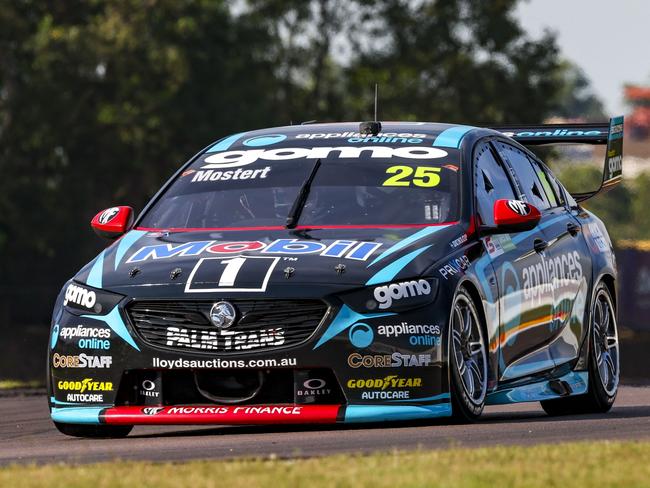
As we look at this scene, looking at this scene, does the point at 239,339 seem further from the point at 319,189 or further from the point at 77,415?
the point at 319,189

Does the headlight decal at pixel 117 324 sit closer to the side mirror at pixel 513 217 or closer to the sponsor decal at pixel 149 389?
the sponsor decal at pixel 149 389

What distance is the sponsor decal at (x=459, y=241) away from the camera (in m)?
9.65

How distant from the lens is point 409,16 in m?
56.5

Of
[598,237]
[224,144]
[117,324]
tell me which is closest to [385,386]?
[117,324]

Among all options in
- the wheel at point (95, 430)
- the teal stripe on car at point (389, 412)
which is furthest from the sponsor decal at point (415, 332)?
the wheel at point (95, 430)

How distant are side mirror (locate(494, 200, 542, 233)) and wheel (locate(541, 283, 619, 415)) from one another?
1.70 m

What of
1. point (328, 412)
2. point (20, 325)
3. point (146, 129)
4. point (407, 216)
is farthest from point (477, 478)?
point (146, 129)

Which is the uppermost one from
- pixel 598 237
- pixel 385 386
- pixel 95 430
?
pixel 385 386

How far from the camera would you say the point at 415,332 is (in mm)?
9078

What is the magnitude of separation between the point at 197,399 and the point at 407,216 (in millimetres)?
1601

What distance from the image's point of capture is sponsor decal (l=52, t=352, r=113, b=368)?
9375 mm

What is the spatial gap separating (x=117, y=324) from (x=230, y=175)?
1.64 metres

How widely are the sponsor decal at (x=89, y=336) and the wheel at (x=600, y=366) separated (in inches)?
139

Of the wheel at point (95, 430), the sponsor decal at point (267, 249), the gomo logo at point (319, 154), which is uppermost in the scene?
the gomo logo at point (319, 154)
